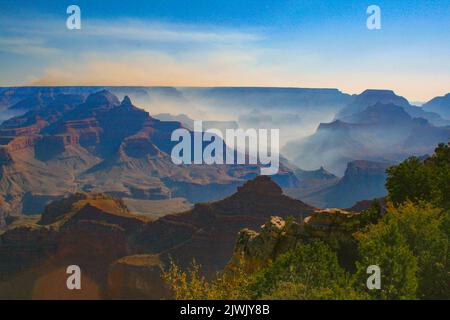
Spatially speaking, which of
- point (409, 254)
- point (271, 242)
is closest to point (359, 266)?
point (409, 254)

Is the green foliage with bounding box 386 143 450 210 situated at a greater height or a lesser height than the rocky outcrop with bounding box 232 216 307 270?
greater

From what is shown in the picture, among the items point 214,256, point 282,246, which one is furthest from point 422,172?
point 214,256

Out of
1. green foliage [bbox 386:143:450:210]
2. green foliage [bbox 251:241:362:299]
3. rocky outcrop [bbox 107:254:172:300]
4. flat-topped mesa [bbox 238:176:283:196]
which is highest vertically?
green foliage [bbox 386:143:450:210]

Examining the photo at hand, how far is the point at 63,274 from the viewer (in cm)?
9700

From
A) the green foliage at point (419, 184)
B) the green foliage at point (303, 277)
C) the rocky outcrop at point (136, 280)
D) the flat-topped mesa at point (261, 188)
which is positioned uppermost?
the green foliage at point (419, 184)

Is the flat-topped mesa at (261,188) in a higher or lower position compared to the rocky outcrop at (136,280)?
higher

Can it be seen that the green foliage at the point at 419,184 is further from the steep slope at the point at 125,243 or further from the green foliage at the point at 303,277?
the steep slope at the point at 125,243

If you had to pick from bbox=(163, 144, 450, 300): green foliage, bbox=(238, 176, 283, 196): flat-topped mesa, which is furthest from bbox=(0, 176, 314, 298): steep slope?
bbox=(163, 144, 450, 300): green foliage

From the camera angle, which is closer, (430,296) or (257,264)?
(430,296)

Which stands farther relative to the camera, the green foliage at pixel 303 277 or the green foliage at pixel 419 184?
the green foliage at pixel 419 184

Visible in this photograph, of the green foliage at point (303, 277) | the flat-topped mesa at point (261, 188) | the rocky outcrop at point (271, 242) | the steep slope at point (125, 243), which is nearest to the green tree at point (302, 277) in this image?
the green foliage at point (303, 277)

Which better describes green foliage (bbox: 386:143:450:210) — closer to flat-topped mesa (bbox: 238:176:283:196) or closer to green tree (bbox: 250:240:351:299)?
green tree (bbox: 250:240:351:299)
